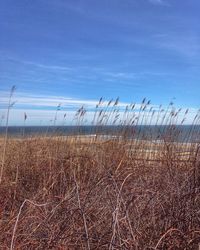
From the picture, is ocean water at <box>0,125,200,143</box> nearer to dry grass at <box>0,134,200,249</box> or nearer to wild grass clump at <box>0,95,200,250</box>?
wild grass clump at <box>0,95,200,250</box>

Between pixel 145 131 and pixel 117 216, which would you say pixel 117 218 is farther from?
pixel 145 131

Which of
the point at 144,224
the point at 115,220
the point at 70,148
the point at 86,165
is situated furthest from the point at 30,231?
the point at 70,148

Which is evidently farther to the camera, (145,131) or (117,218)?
(145,131)

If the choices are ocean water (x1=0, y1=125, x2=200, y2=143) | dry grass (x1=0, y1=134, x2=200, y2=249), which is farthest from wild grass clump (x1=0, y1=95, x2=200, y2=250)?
ocean water (x1=0, y1=125, x2=200, y2=143)

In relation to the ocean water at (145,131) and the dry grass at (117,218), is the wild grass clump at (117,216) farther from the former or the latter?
the ocean water at (145,131)

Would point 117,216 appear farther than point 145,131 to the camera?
No

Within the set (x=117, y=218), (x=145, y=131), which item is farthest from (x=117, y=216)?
(x=145, y=131)

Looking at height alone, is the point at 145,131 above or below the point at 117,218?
above

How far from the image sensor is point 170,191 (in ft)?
11.1

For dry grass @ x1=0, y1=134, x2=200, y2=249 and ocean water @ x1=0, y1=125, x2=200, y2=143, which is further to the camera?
ocean water @ x1=0, y1=125, x2=200, y2=143

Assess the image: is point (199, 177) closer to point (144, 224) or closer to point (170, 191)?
point (170, 191)

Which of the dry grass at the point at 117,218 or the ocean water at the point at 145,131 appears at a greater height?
the ocean water at the point at 145,131

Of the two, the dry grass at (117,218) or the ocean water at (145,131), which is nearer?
the dry grass at (117,218)

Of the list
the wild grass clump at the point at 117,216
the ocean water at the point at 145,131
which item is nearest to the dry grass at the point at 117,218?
the wild grass clump at the point at 117,216
